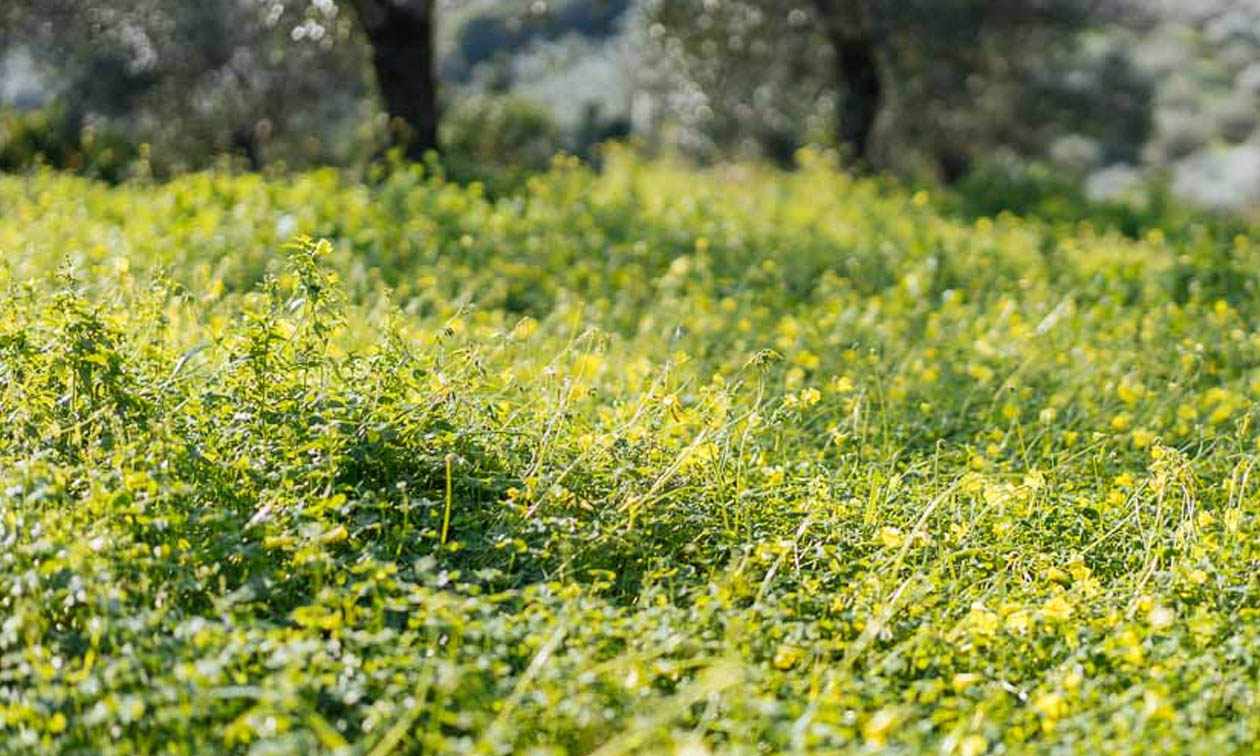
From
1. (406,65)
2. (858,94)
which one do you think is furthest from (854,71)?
(406,65)

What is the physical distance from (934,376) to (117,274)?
3.13 metres

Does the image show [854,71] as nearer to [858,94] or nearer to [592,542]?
[858,94]

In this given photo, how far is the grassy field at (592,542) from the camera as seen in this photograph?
2.71 metres

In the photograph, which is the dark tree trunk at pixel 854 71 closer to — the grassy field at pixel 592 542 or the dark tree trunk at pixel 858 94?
the dark tree trunk at pixel 858 94

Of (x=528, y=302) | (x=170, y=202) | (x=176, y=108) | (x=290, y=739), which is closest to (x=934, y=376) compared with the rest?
(x=528, y=302)

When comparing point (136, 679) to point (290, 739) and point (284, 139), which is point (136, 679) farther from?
point (284, 139)

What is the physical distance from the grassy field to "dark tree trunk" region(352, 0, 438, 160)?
458 cm

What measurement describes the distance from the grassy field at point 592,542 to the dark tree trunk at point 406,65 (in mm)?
4581

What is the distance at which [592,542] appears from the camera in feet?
11.3

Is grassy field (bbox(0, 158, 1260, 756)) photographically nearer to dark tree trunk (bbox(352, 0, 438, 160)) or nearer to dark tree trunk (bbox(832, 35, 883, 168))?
dark tree trunk (bbox(352, 0, 438, 160))

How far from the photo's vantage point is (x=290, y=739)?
97.0 inches

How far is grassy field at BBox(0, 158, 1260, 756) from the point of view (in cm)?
271

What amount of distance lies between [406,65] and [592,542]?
7.41 m

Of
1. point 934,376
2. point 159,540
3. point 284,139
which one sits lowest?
point 284,139
